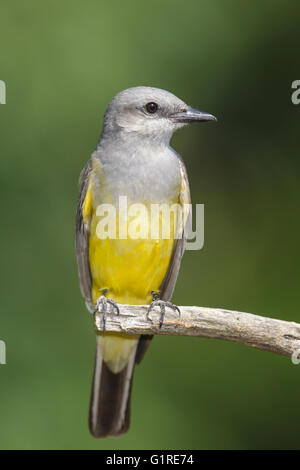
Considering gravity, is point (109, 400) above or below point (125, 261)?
below

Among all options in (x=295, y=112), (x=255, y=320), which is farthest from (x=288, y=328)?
(x=295, y=112)

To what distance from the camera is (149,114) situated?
Answer: 15.6 ft

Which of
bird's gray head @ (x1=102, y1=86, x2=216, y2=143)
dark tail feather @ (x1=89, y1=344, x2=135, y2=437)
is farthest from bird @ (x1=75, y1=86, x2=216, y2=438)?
dark tail feather @ (x1=89, y1=344, x2=135, y2=437)

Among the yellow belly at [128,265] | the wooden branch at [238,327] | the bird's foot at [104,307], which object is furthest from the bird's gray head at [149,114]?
the wooden branch at [238,327]

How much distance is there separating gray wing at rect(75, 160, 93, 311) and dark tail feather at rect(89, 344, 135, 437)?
550mm

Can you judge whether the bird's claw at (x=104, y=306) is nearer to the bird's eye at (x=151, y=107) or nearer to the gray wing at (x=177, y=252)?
the gray wing at (x=177, y=252)

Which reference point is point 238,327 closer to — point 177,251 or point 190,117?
point 177,251

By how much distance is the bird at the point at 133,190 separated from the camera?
471 cm

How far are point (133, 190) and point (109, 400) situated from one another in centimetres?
165

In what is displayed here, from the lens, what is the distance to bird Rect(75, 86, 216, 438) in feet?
15.4

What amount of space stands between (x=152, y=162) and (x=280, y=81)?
229 centimetres

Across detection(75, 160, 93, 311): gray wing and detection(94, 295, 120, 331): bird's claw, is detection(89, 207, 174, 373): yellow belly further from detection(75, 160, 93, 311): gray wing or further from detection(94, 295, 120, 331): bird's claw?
detection(94, 295, 120, 331): bird's claw

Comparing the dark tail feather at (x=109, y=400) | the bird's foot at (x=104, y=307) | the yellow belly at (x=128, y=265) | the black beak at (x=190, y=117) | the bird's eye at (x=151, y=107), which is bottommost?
the dark tail feather at (x=109, y=400)

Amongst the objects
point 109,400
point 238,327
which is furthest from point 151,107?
point 109,400
